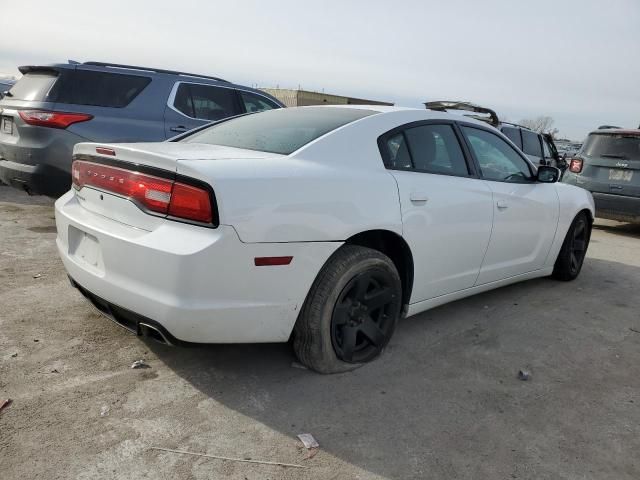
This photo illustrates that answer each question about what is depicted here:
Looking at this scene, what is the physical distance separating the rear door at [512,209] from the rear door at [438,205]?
158 millimetres

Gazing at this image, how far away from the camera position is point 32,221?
600 centimetres

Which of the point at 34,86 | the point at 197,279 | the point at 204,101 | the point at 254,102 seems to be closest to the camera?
the point at 197,279

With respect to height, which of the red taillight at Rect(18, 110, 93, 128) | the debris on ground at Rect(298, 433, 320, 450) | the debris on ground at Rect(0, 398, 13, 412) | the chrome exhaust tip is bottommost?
the debris on ground at Rect(0, 398, 13, 412)

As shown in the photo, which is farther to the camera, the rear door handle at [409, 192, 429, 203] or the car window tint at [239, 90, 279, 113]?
the car window tint at [239, 90, 279, 113]

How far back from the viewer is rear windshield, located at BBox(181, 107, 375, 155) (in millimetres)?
3023

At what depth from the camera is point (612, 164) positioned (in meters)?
8.33

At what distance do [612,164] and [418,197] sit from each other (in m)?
6.56

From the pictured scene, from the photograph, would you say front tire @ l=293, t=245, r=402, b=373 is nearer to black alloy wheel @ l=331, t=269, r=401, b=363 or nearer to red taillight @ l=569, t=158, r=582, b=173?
black alloy wheel @ l=331, t=269, r=401, b=363

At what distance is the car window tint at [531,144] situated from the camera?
11133 millimetres

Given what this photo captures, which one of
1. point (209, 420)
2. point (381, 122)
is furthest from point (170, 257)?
point (381, 122)

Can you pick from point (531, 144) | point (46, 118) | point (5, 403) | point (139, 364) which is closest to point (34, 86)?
point (46, 118)

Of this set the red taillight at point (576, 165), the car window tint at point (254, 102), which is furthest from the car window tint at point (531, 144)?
the car window tint at point (254, 102)

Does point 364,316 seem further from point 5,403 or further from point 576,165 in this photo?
point 576,165

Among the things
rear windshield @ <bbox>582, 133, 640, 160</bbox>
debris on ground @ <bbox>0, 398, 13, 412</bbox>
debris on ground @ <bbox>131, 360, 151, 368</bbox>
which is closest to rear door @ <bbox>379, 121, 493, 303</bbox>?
debris on ground @ <bbox>131, 360, 151, 368</bbox>
